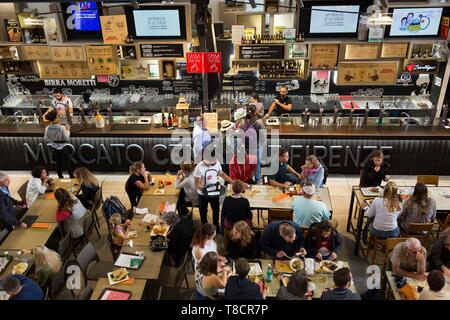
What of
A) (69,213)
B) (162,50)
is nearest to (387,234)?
(69,213)

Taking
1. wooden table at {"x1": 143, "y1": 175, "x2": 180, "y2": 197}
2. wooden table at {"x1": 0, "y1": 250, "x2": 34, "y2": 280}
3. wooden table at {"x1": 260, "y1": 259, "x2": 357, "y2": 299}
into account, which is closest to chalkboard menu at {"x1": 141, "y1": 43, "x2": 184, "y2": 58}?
wooden table at {"x1": 143, "y1": 175, "x2": 180, "y2": 197}

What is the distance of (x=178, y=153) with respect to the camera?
28.8 ft

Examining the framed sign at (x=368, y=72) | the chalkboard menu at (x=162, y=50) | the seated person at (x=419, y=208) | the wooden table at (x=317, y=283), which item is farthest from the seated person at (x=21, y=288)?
the framed sign at (x=368, y=72)

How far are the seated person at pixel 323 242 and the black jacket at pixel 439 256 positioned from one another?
3.68 feet

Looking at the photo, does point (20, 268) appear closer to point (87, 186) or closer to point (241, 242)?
point (87, 186)

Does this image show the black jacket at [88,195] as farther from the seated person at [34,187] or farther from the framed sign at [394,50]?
the framed sign at [394,50]

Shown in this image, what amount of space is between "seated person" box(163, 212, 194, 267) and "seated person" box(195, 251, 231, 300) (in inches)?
30.0

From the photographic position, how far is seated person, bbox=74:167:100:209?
6.63m

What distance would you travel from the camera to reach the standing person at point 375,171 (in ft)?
21.9

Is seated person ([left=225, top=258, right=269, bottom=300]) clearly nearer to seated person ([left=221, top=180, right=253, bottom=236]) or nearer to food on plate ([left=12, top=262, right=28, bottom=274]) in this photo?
seated person ([left=221, top=180, right=253, bottom=236])

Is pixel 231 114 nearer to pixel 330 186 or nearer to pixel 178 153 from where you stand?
pixel 178 153

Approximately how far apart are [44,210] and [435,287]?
5.20m

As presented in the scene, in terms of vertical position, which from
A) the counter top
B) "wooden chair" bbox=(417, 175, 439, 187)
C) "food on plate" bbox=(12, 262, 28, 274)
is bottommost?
Result: "food on plate" bbox=(12, 262, 28, 274)

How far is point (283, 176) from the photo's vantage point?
706 centimetres
